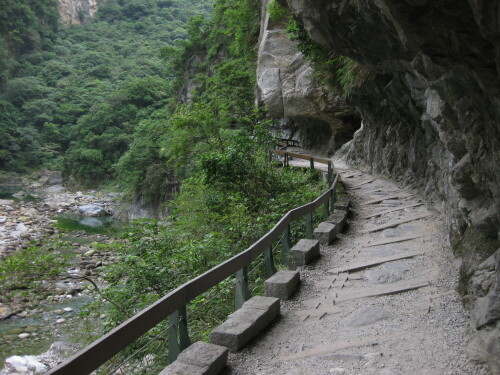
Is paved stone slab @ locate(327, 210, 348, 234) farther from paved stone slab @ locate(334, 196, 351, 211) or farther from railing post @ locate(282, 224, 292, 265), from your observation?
railing post @ locate(282, 224, 292, 265)

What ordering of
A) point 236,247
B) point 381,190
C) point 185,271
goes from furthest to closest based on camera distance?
point 381,190, point 236,247, point 185,271

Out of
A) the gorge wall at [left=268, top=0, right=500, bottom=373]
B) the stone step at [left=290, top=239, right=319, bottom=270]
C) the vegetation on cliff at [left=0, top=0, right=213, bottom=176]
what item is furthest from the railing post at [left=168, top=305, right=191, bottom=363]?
the vegetation on cliff at [left=0, top=0, right=213, bottom=176]

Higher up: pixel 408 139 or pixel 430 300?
pixel 408 139

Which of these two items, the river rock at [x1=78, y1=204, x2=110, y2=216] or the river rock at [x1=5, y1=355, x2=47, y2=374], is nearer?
the river rock at [x1=5, y1=355, x2=47, y2=374]

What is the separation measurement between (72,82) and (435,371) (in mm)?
73956

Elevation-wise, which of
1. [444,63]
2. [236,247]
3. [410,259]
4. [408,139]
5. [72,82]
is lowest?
[236,247]

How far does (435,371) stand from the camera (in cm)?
336

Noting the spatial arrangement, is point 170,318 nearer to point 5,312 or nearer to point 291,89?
point 5,312

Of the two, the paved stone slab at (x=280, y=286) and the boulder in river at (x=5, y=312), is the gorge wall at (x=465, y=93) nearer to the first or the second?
the paved stone slab at (x=280, y=286)

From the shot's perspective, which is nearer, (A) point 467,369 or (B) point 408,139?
(A) point 467,369

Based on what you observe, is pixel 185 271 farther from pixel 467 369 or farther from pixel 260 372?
pixel 467 369

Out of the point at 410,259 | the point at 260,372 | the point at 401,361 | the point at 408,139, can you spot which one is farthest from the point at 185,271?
the point at 408,139

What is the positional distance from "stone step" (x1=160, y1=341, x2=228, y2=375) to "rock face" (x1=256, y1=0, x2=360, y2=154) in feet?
57.2

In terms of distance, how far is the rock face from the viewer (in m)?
20.3
